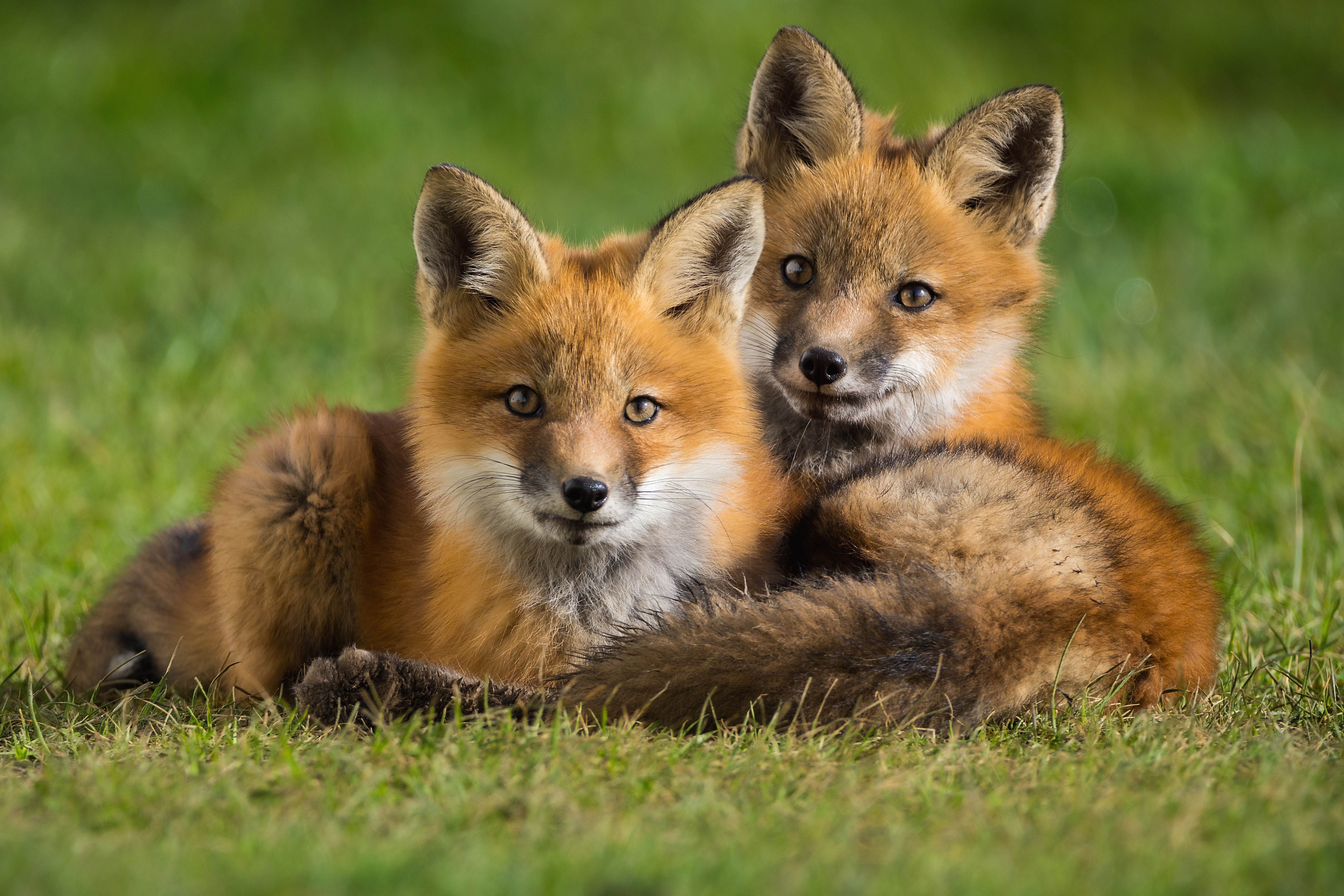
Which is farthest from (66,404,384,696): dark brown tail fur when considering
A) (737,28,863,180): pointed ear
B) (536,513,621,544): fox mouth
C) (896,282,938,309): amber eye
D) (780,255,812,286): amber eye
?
(896,282,938,309): amber eye

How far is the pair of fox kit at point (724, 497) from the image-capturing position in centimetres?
320

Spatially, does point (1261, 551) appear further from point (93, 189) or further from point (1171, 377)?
point (93, 189)

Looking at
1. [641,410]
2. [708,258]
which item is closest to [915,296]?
[708,258]

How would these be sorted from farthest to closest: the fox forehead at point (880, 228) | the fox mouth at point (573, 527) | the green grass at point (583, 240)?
1. the fox forehead at point (880, 228)
2. the fox mouth at point (573, 527)
3. the green grass at point (583, 240)

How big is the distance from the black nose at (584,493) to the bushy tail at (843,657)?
14.5 inches

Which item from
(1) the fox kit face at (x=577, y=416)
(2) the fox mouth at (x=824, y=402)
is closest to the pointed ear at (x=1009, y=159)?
(2) the fox mouth at (x=824, y=402)

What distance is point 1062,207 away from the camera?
10414 millimetres

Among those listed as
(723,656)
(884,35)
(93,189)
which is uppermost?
(884,35)

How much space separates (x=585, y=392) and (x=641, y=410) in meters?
0.18

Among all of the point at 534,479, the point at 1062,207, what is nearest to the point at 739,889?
the point at 534,479

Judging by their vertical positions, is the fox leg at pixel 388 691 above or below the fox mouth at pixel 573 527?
below

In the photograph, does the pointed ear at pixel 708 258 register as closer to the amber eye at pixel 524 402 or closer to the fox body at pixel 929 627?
the amber eye at pixel 524 402

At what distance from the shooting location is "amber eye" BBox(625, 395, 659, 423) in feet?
11.3

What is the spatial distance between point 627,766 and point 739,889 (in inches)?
27.2
